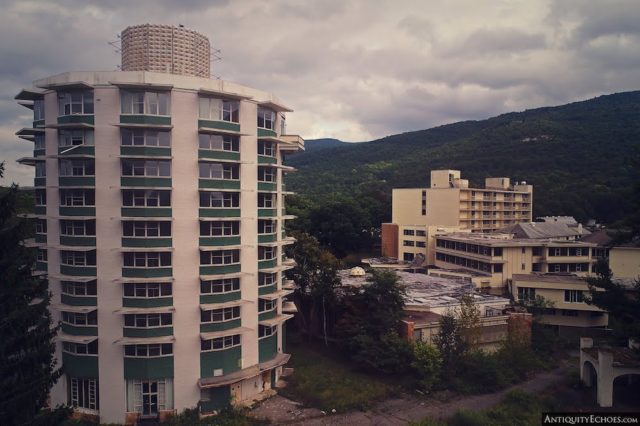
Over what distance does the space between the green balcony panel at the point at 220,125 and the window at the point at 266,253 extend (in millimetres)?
7443

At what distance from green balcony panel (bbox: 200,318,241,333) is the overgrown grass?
5.56 m

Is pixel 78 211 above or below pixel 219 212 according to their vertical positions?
above

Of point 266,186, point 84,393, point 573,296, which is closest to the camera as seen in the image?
point 84,393

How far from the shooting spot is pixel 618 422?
21.0 meters

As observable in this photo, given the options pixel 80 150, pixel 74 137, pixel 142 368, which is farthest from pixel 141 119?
pixel 142 368

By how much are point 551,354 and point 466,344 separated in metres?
8.88

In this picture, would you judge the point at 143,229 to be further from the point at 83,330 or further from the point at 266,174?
the point at 266,174

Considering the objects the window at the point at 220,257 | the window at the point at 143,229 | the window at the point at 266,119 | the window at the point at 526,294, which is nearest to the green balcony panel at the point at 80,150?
the window at the point at 143,229

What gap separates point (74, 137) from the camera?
79.7 feet

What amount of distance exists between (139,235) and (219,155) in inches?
245

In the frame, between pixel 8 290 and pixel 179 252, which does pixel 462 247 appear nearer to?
pixel 179 252

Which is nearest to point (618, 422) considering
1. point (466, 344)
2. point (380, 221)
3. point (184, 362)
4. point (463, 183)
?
point (466, 344)

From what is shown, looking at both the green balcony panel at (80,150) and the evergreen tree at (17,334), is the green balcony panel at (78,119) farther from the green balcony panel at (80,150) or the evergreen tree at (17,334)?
the evergreen tree at (17,334)

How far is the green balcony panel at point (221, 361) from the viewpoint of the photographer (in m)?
24.9
